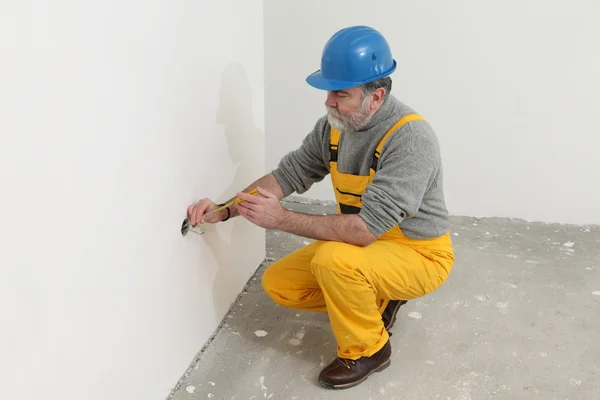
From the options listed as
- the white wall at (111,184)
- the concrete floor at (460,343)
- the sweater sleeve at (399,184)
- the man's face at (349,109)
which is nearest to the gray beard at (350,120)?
the man's face at (349,109)

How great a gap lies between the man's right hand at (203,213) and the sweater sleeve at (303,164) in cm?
28

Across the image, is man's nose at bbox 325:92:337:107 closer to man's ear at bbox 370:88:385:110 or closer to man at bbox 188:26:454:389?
man at bbox 188:26:454:389

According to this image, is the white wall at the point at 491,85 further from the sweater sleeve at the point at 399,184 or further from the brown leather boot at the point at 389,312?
the sweater sleeve at the point at 399,184

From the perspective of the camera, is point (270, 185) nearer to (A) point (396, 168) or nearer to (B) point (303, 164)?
(B) point (303, 164)

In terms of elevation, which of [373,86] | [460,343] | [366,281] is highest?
[373,86]

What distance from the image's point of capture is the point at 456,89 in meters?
3.06

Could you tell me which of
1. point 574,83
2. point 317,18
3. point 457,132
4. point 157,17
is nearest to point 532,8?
point 574,83

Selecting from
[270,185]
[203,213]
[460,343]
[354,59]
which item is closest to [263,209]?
[203,213]

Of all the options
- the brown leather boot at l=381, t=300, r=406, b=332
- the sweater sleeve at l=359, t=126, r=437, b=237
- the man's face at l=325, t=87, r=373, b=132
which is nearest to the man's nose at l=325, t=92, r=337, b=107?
the man's face at l=325, t=87, r=373, b=132

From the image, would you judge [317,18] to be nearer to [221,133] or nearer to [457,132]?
[457,132]

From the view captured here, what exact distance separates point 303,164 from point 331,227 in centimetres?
35

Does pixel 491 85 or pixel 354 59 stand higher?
pixel 354 59

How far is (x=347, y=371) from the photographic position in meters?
1.87

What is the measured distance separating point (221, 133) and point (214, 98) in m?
0.14
